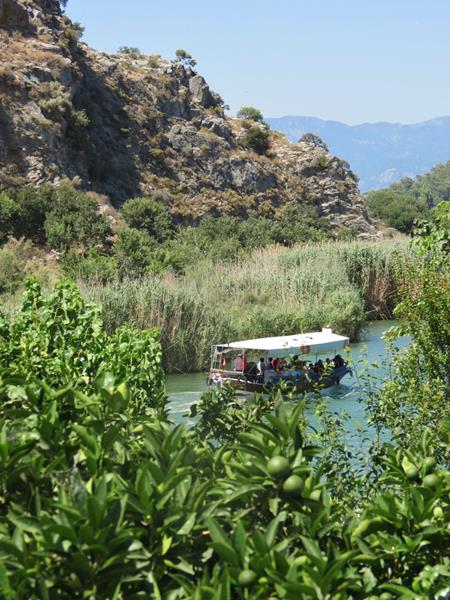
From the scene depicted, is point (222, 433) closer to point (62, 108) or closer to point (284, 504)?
point (284, 504)

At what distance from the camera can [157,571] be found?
2609 millimetres

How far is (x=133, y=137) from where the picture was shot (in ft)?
205

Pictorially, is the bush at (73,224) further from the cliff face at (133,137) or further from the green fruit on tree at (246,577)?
the green fruit on tree at (246,577)

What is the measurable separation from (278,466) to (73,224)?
1610 inches

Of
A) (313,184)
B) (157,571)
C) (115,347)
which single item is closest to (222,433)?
(115,347)

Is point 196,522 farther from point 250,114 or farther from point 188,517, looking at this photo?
point 250,114

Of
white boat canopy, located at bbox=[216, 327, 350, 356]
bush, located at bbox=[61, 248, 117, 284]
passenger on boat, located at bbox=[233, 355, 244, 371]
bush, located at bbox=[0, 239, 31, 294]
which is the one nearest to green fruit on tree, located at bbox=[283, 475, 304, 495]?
white boat canopy, located at bbox=[216, 327, 350, 356]

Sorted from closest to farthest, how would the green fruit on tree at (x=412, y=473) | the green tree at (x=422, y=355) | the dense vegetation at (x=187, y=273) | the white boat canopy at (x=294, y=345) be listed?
the green fruit on tree at (x=412, y=473)
the green tree at (x=422, y=355)
the white boat canopy at (x=294, y=345)
the dense vegetation at (x=187, y=273)

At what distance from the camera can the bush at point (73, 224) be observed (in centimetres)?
4134

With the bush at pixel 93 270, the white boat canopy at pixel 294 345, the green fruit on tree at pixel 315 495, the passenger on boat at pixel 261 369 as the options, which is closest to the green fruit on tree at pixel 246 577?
the green fruit on tree at pixel 315 495

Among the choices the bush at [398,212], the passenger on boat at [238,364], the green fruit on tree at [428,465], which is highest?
the bush at [398,212]

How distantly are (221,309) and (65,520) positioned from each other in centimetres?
2576

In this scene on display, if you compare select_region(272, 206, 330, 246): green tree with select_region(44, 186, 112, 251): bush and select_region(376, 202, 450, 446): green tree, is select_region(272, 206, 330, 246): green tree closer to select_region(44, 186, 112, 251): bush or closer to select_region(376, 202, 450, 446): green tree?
select_region(44, 186, 112, 251): bush

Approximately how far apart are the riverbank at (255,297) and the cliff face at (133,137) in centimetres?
1872
